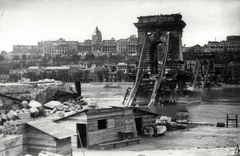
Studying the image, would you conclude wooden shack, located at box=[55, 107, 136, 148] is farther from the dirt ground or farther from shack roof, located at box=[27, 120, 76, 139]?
shack roof, located at box=[27, 120, 76, 139]

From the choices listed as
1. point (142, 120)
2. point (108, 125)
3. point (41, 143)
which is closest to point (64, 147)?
point (41, 143)

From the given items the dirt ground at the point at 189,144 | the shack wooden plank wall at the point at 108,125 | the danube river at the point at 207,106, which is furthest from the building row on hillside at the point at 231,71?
the shack wooden plank wall at the point at 108,125

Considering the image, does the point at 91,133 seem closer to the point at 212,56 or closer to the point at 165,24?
the point at 165,24

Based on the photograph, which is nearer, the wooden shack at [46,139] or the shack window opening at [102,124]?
the wooden shack at [46,139]

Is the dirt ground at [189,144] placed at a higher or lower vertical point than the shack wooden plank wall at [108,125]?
lower

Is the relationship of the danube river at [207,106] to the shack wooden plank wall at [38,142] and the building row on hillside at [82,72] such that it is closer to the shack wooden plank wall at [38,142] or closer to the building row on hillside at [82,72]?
the shack wooden plank wall at [38,142]

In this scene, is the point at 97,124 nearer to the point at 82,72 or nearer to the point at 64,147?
the point at 64,147

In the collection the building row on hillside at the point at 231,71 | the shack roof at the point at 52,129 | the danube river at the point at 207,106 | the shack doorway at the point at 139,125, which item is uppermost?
the building row on hillside at the point at 231,71
